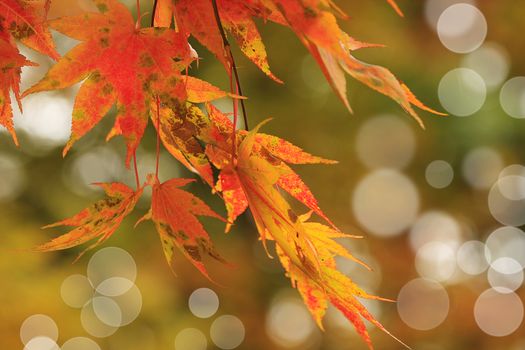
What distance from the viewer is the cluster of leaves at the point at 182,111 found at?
1.75 feet

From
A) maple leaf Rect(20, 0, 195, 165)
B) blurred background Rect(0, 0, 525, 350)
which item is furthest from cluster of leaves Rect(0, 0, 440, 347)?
blurred background Rect(0, 0, 525, 350)

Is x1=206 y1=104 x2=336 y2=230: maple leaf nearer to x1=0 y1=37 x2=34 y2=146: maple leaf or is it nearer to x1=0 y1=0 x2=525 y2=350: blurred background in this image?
x1=0 y1=37 x2=34 y2=146: maple leaf

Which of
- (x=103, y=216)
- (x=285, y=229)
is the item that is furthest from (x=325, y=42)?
(x=103, y=216)

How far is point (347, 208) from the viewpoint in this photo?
3.09 m

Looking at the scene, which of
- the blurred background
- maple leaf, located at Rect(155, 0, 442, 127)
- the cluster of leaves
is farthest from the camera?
the blurred background

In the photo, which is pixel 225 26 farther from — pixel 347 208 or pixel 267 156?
pixel 347 208

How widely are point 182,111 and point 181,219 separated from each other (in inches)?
3.9

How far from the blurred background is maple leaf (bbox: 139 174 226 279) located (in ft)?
7.26

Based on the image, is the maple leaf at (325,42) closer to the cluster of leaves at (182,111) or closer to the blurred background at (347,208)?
the cluster of leaves at (182,111)

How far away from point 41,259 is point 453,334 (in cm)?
176

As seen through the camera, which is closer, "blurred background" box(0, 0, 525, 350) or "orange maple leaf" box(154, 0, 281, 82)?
"orange maple leaf" box(154, 0, 281, 82)

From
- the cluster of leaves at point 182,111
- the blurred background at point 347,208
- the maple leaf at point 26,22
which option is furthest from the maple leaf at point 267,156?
the blurred background at point 347,208

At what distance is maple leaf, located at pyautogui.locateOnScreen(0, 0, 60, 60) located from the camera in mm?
615

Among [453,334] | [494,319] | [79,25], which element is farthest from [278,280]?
[79,25]
